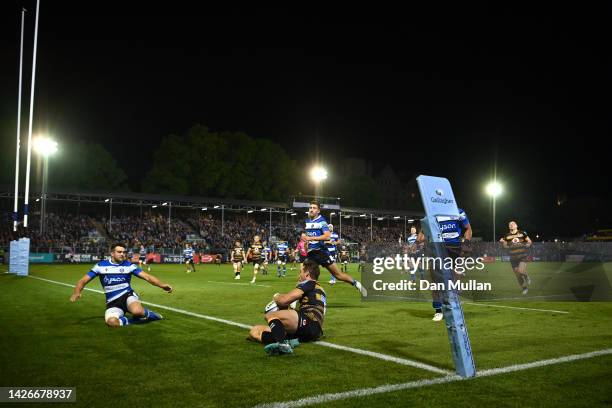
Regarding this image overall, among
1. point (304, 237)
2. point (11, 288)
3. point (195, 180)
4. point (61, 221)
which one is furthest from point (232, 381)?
point (195, 180)

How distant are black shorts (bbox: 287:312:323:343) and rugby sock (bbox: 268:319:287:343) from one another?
524 mm

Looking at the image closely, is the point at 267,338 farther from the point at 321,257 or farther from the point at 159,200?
the point at 159,200

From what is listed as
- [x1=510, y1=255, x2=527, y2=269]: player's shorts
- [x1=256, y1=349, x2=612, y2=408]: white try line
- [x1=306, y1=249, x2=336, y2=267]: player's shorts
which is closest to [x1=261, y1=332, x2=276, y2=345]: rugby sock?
[x1=256, y1=349, x2=612, y2=408]: white try line

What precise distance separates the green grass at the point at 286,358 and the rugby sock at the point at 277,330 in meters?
0.31

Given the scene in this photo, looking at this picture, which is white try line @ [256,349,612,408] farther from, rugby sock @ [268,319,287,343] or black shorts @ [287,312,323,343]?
black shorts @ [287,312,323,343]

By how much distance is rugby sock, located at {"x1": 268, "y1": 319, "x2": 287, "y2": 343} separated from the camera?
6.69 m

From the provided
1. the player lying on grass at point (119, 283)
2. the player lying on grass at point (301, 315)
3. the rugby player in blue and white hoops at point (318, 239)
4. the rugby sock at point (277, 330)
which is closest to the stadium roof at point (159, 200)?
the rugby player in blue and white hoops at point (318, 239)

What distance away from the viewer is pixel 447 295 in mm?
5301

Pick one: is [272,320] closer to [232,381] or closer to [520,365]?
[232,381]

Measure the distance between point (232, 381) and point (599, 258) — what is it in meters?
53.4

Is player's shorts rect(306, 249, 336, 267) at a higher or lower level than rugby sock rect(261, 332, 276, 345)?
higher

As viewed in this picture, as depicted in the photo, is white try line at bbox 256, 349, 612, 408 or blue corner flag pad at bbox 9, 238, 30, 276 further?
blue corner flag pad at bbox 9, 238, 30, 276

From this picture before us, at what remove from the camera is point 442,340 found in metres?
7.91

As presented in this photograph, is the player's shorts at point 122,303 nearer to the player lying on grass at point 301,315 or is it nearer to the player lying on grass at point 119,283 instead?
the player lying on grass at point 119,283
